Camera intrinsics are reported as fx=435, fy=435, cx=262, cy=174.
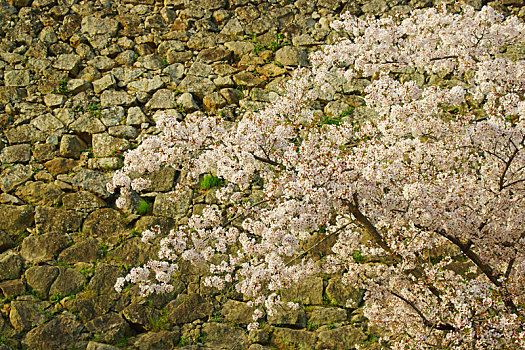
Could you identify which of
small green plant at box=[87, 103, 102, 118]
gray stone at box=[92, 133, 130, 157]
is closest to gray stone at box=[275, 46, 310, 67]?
gray stone at box=[92, 133, 130, 157]

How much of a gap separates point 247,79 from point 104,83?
2.18 m

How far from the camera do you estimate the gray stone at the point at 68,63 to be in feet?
22.2

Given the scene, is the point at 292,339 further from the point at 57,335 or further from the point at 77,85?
the point at 77,85

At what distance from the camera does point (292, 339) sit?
456 centimetres

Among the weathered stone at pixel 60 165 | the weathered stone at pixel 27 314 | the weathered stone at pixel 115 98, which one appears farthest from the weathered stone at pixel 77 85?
the weathered stone at pixel 27 314

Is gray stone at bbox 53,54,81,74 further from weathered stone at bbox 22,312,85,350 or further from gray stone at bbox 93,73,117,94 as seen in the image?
weathered stone at bbox 22,312,85,350

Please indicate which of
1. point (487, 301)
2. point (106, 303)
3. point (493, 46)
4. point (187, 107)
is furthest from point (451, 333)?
point (187, 107)

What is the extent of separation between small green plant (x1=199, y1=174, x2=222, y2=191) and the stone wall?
0.22 feet

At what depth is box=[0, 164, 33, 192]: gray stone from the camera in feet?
18.5

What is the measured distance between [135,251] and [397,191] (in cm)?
331

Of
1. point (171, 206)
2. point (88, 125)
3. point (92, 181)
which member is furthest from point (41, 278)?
point (88, 125)

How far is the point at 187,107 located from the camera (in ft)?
20.7

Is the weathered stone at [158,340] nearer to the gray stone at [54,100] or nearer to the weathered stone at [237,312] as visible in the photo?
the weathered stone at [237,312]

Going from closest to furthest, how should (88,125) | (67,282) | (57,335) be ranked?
(57,335)
(67,282)
(88,125)
